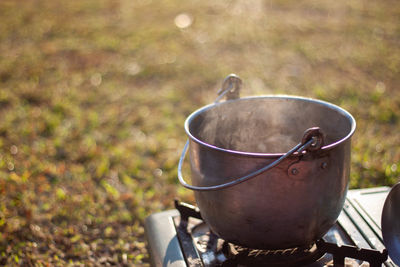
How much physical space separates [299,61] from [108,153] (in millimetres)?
3367

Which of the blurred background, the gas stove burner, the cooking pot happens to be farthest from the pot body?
the blurred background

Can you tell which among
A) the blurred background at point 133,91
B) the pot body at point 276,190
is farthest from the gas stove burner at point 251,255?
the blurred background at point 133,91

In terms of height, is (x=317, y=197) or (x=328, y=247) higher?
(x=317, y=197)

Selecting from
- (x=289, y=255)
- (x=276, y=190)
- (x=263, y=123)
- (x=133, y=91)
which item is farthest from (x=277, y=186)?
(x=133, y=91)

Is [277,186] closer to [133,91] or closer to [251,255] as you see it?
[251,255]

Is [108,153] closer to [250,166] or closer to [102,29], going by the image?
[250,166]

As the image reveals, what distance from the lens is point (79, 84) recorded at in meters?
5.04

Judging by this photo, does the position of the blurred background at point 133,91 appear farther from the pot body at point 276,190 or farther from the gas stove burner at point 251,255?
the pot body at point 276,190

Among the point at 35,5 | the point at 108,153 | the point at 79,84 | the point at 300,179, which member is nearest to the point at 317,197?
the point at 300,179

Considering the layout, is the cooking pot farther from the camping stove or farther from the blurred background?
the blurred background

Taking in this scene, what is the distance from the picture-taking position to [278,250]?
5.35ft

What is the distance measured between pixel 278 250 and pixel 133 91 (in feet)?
11.8

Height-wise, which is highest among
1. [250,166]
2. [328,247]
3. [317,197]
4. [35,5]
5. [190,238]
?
[250,166]

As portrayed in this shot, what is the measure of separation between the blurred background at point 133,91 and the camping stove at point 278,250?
0.55 meters
